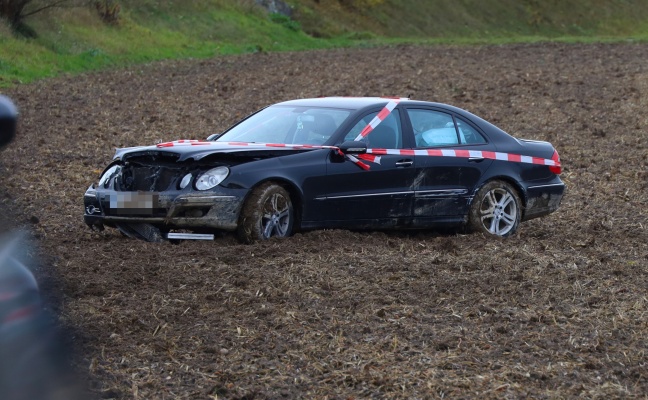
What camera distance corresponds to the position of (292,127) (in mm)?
11047

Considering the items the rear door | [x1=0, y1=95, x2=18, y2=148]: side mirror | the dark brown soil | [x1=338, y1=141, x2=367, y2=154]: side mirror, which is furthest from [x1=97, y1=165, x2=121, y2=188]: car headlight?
[x1=0, y1=95, x2=18, y2=148]: side mirror

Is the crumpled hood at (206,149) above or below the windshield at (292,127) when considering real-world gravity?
below

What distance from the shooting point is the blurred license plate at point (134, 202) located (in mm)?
9930

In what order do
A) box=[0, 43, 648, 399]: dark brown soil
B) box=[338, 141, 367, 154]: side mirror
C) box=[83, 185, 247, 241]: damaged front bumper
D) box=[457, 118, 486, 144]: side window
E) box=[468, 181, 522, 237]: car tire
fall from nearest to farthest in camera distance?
box=[0, 43, 648, 399]: dark brown soil → box=[83, 185, 247, 241]: damaged front bumper → box=[338, 141, 367, 154]: side mirror → box=[468, 181, 522, 237]: car tire → box=[457, 118, 486, 144]: side window

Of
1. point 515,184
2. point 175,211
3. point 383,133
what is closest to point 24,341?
point 175,211

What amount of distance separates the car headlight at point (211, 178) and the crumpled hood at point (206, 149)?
5.9 inches

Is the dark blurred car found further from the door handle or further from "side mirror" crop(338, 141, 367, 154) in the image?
the door handle

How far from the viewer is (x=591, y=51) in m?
35.6

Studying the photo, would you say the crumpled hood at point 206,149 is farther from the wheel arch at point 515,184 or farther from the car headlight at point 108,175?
the wheel arch at point 515,184

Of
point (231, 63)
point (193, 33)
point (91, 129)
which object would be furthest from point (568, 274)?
point (193, 33)

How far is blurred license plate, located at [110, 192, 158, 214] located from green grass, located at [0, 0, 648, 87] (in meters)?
15.2

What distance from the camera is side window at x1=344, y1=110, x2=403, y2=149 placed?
10961 millimetres

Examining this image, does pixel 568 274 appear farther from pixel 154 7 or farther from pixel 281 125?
pixel 154 7

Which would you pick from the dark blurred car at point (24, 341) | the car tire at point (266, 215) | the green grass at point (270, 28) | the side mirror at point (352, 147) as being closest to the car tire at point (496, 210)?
the side mirror at point (352, 147)
